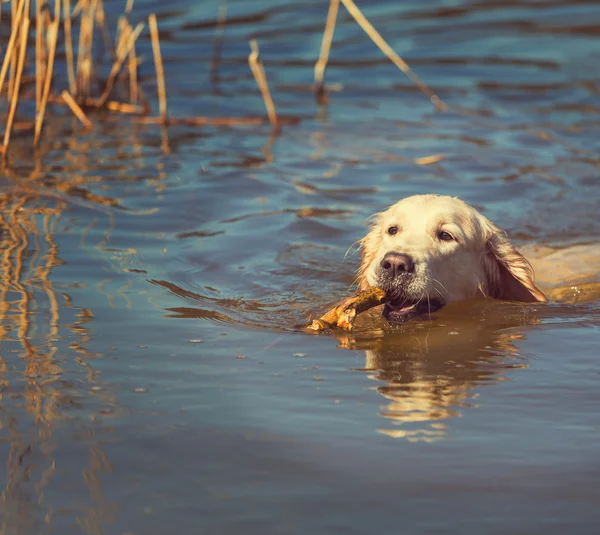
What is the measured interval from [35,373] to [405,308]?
6.50 feet

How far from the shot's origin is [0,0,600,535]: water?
9.89 ft

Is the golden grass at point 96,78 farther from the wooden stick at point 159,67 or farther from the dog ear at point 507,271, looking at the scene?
the dog ear at point 507,271

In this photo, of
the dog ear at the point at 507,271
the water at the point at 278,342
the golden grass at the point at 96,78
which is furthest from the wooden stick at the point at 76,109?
the dog ear at the point at 507,271

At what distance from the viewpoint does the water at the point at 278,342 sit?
302cm

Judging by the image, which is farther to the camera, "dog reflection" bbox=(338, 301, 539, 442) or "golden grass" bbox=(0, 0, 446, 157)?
"golden grass" bbox=(0, 0, 446, 157)

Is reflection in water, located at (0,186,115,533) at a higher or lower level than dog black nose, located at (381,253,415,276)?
lower

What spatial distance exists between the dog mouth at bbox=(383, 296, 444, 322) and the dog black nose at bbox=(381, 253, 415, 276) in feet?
0.50

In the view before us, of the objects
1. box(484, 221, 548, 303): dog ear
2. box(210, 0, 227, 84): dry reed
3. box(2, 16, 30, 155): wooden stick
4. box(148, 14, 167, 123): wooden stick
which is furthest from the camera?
box(210, 0, 227, 84): dry reed

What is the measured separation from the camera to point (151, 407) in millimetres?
3668

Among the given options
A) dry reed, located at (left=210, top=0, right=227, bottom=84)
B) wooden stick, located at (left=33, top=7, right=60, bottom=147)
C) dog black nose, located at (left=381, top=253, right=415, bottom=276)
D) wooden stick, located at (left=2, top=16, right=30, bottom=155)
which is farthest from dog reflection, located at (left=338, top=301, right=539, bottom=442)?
dry reed, located at (left=210, top=0, right=227, bottom=84)

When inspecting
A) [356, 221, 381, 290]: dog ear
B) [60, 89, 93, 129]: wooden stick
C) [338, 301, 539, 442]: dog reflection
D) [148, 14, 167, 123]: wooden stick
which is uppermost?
[148, 14, 167, 123]: wooden stick

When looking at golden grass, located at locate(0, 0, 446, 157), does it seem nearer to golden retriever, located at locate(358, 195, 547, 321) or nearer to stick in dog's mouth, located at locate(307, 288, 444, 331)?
golden retriever, located at locate(358, 195, 547, 321)

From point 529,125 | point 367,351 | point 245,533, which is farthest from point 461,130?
point 245,533

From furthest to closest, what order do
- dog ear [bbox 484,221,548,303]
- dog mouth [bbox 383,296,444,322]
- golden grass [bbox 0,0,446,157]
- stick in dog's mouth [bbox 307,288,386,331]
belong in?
golden grass [bbox 0,0,446,157], dog ear [bbox 484,221,548,303], dog mouth [bbox 383,296,444,322], stick in dog's mouth [bbox 307,288,386,331]
